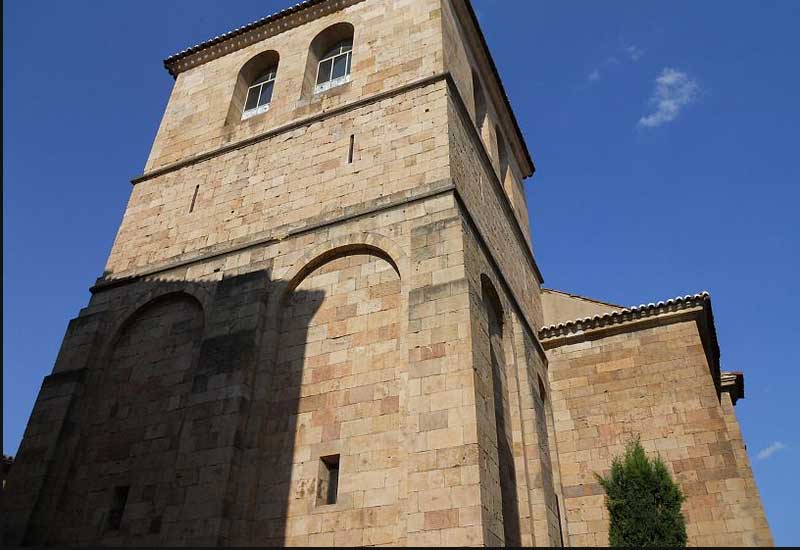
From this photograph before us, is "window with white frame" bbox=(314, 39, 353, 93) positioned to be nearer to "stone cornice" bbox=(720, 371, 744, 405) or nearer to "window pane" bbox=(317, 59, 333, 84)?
"window pane" bbox=(317, 59, 333, 84)

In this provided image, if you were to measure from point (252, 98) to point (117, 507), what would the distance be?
918 cm

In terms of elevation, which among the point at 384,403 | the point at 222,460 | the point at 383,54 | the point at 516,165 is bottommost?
the point at 222,460

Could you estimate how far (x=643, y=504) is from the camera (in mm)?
10258

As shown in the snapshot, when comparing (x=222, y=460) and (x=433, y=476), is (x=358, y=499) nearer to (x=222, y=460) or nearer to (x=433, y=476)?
(x=433, y=476)

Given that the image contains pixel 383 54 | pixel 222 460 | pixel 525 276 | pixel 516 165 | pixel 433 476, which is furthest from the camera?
pixel 516 165

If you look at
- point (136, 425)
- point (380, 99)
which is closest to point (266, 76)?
point (380, 99)

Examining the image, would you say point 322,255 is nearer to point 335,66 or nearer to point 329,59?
point 335,66

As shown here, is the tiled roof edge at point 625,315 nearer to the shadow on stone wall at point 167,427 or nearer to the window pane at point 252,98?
the shadow on stone wall at point 167,427

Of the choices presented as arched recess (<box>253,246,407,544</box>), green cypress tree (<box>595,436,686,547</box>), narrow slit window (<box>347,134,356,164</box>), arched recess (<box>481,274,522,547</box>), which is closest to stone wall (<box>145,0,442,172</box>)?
narrow slit window (<box>347,134,356,164</box>)

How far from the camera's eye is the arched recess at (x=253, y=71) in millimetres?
14578

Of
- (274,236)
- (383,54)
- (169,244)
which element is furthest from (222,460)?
(383,54)

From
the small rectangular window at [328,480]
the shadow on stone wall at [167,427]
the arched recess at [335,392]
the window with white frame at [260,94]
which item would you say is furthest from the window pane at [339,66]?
the small rectangular window at [328,480]

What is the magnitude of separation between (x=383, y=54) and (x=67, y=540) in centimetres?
989

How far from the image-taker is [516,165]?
17562mm
